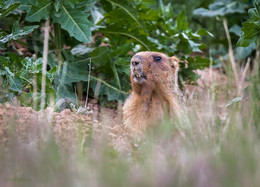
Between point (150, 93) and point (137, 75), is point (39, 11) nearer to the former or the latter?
point (137, 75)

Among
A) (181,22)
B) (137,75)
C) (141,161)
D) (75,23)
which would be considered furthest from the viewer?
(181,22)

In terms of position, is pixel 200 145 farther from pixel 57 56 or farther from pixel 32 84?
pixel 57 56

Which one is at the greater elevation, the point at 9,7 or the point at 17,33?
the point at 9,7

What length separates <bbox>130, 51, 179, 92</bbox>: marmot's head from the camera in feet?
15.3

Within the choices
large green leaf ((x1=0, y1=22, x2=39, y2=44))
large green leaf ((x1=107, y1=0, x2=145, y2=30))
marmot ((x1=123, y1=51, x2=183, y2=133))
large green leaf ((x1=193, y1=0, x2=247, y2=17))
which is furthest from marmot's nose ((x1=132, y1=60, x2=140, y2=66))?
large green leaf ((x1=193, y1=0, x2=247, y2=17))

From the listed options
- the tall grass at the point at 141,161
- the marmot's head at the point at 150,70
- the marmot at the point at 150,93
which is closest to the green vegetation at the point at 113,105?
the tall grass at the point at 141,161

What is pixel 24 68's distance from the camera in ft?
15.7

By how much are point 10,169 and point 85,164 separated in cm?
51

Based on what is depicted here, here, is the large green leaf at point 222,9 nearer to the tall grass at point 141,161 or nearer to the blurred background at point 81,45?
the blurred background at point 81,45

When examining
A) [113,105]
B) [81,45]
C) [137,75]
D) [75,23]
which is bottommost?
[113,105]

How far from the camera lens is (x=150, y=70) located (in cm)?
473

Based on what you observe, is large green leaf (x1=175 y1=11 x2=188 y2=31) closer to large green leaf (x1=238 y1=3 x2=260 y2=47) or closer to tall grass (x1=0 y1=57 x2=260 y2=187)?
large green leaf (x1=238 y1=3 x2=260 y2=47)

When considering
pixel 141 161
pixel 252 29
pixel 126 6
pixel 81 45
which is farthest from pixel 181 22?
pixel 141 161

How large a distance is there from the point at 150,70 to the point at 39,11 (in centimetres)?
174
